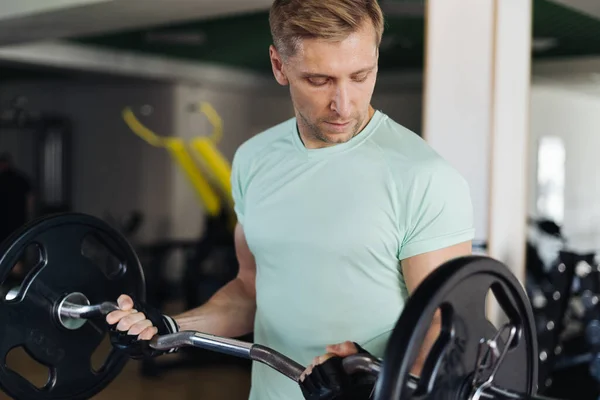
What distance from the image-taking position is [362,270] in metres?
0.99

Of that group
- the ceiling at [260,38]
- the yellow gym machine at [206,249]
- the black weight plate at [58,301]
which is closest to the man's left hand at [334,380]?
the black weight plate at [58,301]

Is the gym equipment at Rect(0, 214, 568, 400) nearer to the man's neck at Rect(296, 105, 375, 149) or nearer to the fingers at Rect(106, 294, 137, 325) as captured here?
the fingers at Rect(106, 294, 137, 325)

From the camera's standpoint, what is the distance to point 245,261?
123 cm

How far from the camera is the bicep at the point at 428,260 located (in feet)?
3.07

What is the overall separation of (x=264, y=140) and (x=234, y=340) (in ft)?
1.04

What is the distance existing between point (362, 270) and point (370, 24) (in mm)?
311

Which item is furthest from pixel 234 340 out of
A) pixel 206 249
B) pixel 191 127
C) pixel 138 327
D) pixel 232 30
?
pixel 191 127

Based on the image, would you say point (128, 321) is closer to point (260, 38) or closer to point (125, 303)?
point (125, 303)

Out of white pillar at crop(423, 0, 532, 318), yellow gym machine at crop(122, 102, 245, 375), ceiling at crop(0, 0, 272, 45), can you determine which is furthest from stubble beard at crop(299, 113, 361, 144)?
yellow gym machine at crop(122, 102, 245, 375)

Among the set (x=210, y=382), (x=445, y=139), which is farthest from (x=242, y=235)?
(x=210, y=382)

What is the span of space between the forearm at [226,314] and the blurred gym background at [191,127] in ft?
8.46

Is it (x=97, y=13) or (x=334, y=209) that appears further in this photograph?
(x=97, y=13)

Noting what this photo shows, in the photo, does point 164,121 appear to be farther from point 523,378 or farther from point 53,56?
point 523,378

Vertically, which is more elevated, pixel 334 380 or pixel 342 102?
pixel 342 102
